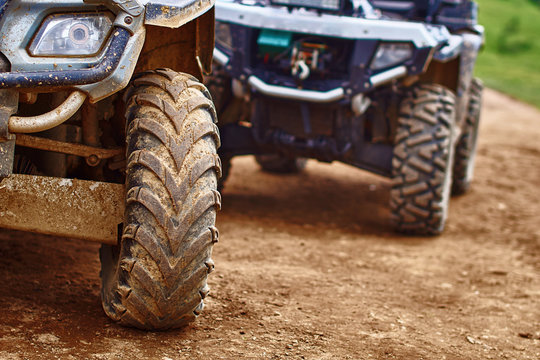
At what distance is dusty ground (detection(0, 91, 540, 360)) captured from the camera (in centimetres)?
311

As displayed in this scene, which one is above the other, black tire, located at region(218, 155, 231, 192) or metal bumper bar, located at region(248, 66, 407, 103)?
metal bumper bar, located at region(248, 66, 407, 103)

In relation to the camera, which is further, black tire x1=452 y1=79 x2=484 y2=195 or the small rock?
black tire x1=452 y1=79 x2=484 y2=195

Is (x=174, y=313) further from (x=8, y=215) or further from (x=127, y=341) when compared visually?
(x=8, y=215)

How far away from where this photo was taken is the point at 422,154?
580 centimetres

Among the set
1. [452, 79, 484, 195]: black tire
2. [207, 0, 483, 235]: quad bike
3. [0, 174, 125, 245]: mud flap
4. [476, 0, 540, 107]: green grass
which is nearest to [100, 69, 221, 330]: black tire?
[0, 174, 125, 245]: mud flap

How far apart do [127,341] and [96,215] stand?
1.70ft

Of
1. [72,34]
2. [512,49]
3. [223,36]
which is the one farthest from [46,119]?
[512,49]

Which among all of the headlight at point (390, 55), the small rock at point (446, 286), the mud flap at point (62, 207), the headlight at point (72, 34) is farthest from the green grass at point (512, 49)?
the headlight at point (72, 34)

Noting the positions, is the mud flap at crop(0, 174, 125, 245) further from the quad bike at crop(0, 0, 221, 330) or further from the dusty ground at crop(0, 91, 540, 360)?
the dusty ground at crop(0, 91, 540, 360)

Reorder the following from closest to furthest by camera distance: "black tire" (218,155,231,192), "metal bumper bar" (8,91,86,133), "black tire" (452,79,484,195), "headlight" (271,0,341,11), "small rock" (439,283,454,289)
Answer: "metal bumper bar" (8,91,86,133) → "small rock" (439,283,454,289) → "headlight" (271,0,341,11) → "black tire" (218,155,231,192) → "black tire" (452,79,484,195)

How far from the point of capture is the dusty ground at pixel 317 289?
311 cm

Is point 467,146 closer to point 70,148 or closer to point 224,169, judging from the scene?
point 224,169

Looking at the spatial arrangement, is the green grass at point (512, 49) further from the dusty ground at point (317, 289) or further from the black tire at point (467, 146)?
the dusty ground at point (317, 289)

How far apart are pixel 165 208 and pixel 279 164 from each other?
5.47m
